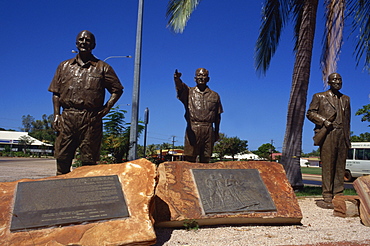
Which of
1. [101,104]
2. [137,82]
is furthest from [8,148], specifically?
[101,104]

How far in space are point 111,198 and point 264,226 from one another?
186cm

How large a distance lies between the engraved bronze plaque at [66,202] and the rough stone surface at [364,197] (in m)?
3.11

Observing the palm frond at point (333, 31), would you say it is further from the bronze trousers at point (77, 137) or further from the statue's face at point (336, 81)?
the bronze trousers at point (77, 137)

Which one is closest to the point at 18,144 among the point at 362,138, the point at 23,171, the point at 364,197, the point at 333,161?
the point at 23,171

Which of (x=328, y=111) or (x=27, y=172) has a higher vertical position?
(x=328, y=111)

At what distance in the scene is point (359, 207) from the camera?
4.58 meters

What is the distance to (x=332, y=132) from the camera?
528 centimetres

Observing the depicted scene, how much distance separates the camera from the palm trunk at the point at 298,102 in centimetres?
782

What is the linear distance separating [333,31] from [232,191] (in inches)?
241

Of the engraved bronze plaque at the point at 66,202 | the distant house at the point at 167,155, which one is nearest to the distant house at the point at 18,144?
the distant house at the point at 167,155

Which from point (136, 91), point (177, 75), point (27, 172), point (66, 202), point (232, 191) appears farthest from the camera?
point (27, 172)

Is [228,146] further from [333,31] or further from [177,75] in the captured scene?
[177,75]

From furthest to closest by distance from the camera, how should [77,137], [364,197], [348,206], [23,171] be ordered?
[23,171], [348,206], [364,197], [77,137]

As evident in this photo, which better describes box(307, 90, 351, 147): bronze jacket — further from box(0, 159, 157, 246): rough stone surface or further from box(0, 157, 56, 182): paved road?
box(0, 157, 56, 182): paved road
